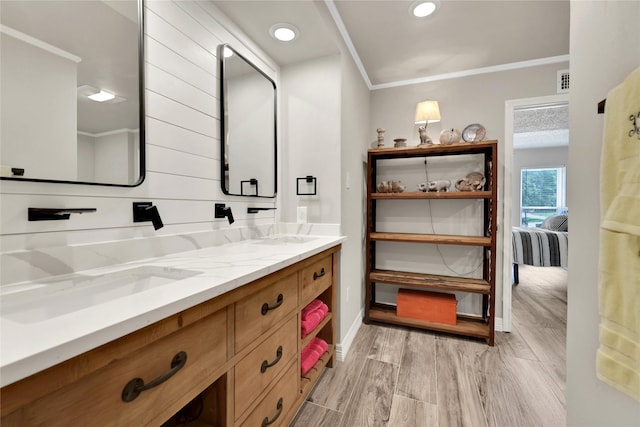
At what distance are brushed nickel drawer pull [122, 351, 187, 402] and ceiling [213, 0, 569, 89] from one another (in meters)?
1.72

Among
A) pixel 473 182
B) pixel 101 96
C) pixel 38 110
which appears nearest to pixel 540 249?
pixel 473 182

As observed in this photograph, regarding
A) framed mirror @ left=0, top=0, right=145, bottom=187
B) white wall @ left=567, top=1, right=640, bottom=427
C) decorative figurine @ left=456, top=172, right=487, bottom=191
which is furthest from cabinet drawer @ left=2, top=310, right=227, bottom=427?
decorative figurine @ left=456, top=172, right=487, bottom=191

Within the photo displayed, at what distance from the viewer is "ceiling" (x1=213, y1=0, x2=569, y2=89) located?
1582mm

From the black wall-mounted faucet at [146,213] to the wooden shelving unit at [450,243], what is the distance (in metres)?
1.86

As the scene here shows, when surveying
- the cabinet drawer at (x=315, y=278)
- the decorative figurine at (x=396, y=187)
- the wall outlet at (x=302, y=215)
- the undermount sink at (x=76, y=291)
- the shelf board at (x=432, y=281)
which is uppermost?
the decorative figurine at (x=396, y=187)

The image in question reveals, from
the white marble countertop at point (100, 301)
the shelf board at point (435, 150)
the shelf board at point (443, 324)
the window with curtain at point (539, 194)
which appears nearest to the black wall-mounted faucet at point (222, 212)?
the white marble countertop at point (100, 301)

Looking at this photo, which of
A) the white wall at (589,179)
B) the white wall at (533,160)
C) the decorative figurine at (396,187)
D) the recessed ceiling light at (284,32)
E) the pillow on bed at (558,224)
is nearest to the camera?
the white wall at (589,179)

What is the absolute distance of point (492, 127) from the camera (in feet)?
7.99

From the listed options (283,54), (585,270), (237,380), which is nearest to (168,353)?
(237,380)

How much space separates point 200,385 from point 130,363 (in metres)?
0.24

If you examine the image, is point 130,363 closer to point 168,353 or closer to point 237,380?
point 168,353

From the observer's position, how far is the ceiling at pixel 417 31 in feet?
5.19

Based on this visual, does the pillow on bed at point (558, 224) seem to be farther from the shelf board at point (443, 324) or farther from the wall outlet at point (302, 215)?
the wall outlet at point (302, 215)

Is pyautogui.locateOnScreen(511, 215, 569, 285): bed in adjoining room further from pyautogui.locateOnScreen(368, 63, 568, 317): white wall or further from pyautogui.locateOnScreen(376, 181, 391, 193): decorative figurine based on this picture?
pyautogui.locateOnScreen(376, 181, 391, 193): decorative figurine
